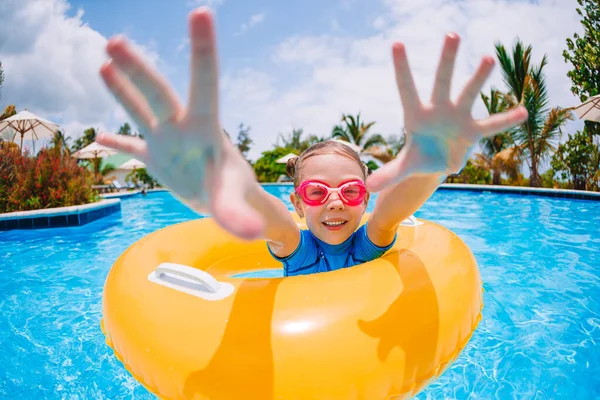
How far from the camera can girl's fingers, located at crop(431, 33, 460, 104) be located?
958mm

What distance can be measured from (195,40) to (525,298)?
153 inches

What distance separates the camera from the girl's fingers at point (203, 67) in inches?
29.0

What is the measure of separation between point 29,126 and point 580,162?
17.7 metres

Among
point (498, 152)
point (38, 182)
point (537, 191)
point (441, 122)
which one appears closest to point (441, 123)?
point (441, 122)

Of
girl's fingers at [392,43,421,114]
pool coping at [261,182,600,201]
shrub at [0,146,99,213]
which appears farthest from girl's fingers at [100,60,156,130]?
pool coping at [261,182,600,201]

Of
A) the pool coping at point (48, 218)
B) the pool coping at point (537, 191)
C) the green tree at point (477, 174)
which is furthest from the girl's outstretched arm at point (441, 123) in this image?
the green tree at point (477, 174)

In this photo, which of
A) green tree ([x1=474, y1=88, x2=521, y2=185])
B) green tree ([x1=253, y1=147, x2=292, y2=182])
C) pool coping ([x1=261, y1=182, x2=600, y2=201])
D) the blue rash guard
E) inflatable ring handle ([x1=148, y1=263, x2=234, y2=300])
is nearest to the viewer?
inflatable ring handle ([x1=148, y1=263, x2=234, y2=300])

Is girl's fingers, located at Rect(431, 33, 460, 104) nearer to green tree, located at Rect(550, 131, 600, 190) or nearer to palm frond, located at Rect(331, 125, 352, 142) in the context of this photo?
green tree, located at Rect(550, 131, 600, 190)

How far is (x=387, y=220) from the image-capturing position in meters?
1.61

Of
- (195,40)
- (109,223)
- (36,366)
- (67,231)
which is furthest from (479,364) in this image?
(109,223)

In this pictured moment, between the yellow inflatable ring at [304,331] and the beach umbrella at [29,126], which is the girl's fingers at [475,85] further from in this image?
the beach umbrella at [29,126]

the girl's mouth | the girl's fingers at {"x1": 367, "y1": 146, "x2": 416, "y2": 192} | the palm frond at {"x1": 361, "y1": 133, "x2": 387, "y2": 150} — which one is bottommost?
the girl's mouth

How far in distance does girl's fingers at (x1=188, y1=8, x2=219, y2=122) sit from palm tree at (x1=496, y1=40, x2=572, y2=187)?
15.1m

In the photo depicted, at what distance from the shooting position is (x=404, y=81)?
1.02m
